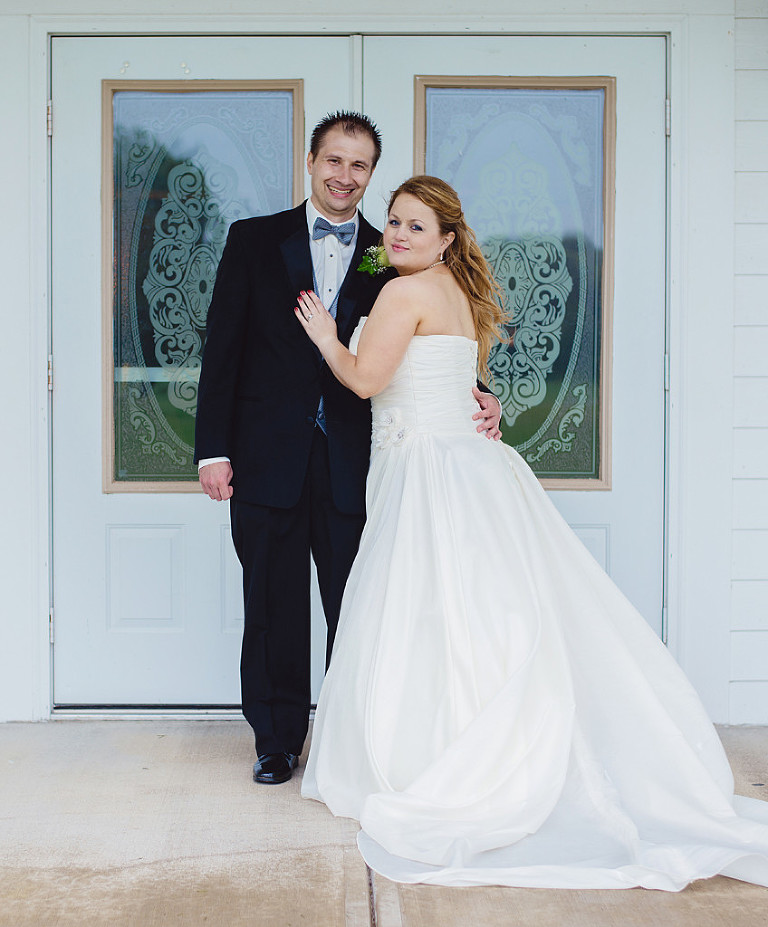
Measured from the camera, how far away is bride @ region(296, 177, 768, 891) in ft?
7.34

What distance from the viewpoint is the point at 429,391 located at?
108 inches

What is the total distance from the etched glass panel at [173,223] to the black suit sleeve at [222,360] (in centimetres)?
72

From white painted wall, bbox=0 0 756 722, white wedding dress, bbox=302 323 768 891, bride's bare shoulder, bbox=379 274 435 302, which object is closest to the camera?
white wedding dress, bbox=302 323 768 891

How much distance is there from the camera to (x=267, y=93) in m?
3.47

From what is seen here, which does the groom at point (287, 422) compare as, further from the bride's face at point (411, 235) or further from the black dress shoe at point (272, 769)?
the bride's face at point (411, 235)

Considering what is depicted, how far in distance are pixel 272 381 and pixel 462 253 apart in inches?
26.0

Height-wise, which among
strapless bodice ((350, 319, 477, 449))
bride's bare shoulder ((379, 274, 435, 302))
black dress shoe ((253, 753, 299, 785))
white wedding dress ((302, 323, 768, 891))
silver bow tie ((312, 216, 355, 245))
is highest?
silver bow tie ((312, 216, 355, 245))

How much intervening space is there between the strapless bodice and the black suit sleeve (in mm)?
349

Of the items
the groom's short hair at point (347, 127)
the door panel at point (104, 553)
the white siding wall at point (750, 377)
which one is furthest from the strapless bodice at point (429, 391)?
the white siding wall at point (750, 377)

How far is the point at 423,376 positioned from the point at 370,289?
356 mm

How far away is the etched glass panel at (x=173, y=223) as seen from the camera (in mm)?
3488

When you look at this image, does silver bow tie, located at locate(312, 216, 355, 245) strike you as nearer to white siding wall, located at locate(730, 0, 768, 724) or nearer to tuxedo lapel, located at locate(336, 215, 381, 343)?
tuxedo lapel, located at locate(336, 215, 381, 343)

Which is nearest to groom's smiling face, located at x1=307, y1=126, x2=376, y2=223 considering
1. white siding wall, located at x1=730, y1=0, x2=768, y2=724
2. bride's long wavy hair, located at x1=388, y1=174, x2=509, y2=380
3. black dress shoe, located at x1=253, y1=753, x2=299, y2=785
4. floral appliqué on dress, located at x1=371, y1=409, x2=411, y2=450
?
bride's long wavy hair, located at x1=388, y1=174, x2=509, y2=380

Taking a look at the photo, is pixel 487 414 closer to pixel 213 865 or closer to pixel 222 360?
pixel 222 360
